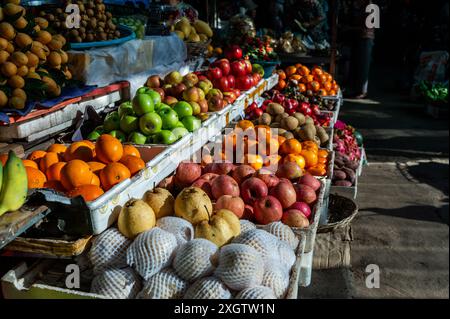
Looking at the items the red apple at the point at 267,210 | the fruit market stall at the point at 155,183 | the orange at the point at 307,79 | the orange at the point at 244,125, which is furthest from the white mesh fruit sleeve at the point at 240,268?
the orange at the point at 307,79

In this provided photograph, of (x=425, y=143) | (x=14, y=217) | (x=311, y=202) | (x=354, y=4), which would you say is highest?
(x=354, y=4)

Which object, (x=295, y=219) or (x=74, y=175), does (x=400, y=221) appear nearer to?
(x=295, y=219)

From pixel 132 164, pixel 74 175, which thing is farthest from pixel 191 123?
pixel 74 175

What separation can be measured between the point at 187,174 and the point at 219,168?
0.81ft

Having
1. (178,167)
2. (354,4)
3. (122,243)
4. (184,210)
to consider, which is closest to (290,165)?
(178,167)

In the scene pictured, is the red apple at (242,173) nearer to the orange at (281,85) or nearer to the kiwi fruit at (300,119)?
the kiwi fruit at (300,119)

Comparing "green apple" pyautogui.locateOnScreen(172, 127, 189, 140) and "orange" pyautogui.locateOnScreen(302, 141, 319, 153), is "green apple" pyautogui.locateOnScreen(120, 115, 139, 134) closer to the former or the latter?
"green apple" pyautogui.locateOnScreen(172, 127, 189, 140)

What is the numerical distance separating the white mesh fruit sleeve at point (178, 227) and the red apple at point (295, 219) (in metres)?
0.60

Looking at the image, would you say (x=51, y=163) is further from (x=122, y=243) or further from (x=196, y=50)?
(x=196, y=50)

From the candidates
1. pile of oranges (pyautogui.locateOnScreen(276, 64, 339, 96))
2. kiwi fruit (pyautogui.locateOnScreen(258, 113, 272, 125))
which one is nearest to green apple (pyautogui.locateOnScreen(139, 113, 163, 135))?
kiwi fruit (pyautogui.locateOnScreen(258, 113, 272, 125))

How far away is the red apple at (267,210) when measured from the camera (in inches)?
90.6

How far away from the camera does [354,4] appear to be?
38.3ft

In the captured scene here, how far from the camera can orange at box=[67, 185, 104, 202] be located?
75.1 inches

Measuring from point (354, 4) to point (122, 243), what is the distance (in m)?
11.7
